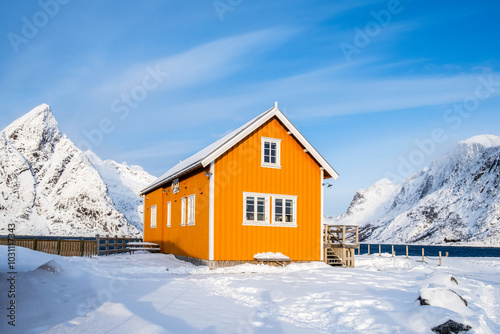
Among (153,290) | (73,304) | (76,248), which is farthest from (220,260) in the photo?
(76,248)

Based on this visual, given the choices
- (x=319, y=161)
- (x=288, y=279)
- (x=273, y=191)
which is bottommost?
(x=288, y=279)

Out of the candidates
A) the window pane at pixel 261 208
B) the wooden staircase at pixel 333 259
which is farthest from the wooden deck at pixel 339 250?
the window pane at pixel 261 208

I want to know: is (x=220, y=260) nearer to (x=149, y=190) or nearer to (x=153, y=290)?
(x=153, y=290)

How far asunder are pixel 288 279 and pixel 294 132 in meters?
8.40

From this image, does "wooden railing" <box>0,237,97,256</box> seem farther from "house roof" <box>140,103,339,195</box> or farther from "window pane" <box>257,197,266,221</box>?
"window pane" <box>257,197,266,221</box>

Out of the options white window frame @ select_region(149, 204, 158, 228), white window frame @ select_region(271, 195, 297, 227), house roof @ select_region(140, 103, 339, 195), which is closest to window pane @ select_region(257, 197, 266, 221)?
white window frame @ select_region(271, 195, 297, 227)

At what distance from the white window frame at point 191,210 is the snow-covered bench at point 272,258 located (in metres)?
4.06

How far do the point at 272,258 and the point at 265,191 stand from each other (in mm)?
3186

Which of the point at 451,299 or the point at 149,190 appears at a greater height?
the point at 149,190

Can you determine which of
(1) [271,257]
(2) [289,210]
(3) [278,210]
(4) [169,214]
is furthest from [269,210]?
(4) [169,214]

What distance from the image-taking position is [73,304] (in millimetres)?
10320

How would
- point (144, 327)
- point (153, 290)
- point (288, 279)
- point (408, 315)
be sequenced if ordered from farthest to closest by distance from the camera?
point (288, 279) → point (153, 290) → point (408, 315) → point (144, 327)

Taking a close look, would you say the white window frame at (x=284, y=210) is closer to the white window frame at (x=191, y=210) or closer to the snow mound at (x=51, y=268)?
the white window frame at (x=191, y=210)

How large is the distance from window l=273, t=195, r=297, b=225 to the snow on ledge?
5.04 feet
